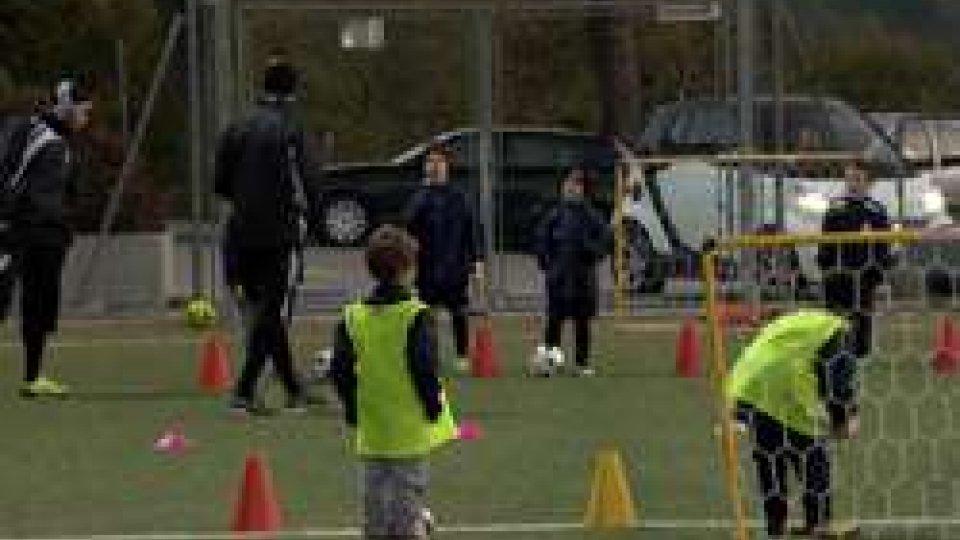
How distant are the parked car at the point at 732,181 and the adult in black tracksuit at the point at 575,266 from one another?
4.28 m

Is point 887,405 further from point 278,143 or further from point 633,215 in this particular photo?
point 633,215

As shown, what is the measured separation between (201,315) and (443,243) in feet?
15.1

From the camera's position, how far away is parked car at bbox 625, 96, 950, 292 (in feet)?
76.4

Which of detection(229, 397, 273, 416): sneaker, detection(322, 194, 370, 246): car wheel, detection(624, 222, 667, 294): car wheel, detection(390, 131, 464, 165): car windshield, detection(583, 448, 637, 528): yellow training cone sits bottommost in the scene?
detection(583, 448, 637, 528): yellow training cone

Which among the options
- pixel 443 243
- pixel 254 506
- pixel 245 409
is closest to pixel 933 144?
pixel 443 243

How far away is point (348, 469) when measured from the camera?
13.0 metres

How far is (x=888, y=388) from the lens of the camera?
1233cm

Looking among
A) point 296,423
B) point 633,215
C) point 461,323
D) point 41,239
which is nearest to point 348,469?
point 296,423

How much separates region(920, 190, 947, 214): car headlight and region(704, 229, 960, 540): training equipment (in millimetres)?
9532

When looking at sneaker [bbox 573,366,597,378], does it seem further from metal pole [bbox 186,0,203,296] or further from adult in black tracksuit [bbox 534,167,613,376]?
metal pole [bbox 186,0,203,296]

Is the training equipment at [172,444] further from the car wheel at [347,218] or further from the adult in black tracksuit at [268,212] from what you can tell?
the car wheel at [347,218]

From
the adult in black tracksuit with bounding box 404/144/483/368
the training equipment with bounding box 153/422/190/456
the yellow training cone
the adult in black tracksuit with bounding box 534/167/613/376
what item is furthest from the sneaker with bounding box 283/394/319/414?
the yellow training cone

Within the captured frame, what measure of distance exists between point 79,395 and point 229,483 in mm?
4550

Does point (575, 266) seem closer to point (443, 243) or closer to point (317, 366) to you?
point (443, 243)
